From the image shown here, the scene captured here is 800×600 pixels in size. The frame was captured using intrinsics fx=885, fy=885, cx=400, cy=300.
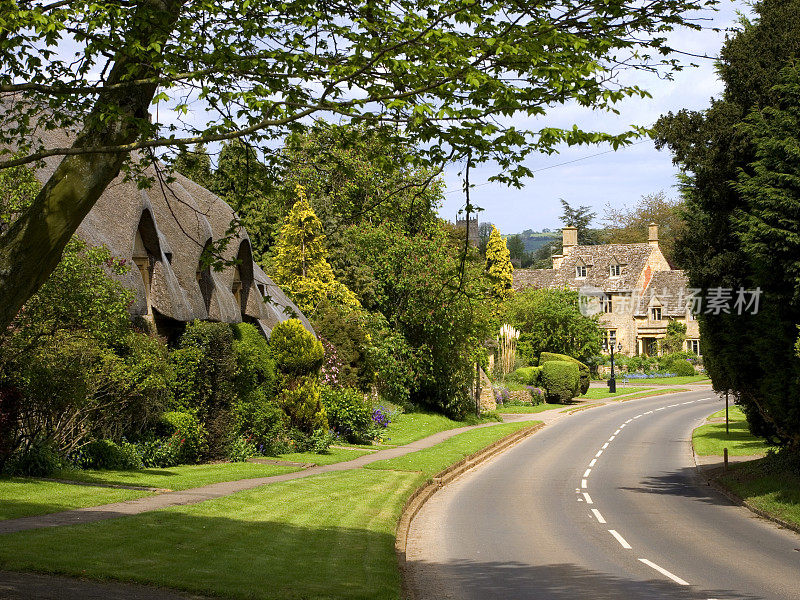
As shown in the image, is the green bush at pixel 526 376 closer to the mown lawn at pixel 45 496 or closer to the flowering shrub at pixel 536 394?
the flowering shrub at pixel 536 394

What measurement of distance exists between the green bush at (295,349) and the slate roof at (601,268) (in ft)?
216

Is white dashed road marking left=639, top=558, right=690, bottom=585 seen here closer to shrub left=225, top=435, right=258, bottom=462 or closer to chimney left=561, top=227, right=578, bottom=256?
shrub left=225, top=435, right=258, bottom=462

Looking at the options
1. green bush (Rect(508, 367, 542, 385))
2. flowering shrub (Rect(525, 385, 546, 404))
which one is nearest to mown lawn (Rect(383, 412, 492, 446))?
flowering shrub (Rect(525, 385, 546, 404))

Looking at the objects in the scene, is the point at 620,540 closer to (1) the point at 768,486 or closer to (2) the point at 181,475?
(1) the point at 768,486

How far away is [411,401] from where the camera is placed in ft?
141

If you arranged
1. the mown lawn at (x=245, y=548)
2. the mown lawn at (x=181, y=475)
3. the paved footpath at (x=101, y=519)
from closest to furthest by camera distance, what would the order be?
the paved footpath at (x=101, y=519), the mown lawn at (x=245, y=548), the mown lawn at (x=181, y=475)

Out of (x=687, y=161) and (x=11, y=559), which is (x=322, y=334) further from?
(x=11, y=559)

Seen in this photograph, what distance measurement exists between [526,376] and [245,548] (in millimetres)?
47215

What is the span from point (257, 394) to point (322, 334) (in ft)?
30.5

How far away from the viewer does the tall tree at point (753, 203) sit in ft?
61.9

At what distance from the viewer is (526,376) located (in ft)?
190

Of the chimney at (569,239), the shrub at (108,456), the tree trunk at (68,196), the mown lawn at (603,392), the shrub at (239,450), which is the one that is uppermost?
the chimney at (569,239)

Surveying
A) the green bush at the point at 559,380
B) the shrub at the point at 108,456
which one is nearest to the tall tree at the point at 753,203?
the shrub at the point at 108,456

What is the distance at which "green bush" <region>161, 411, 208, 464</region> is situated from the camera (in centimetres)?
2148
